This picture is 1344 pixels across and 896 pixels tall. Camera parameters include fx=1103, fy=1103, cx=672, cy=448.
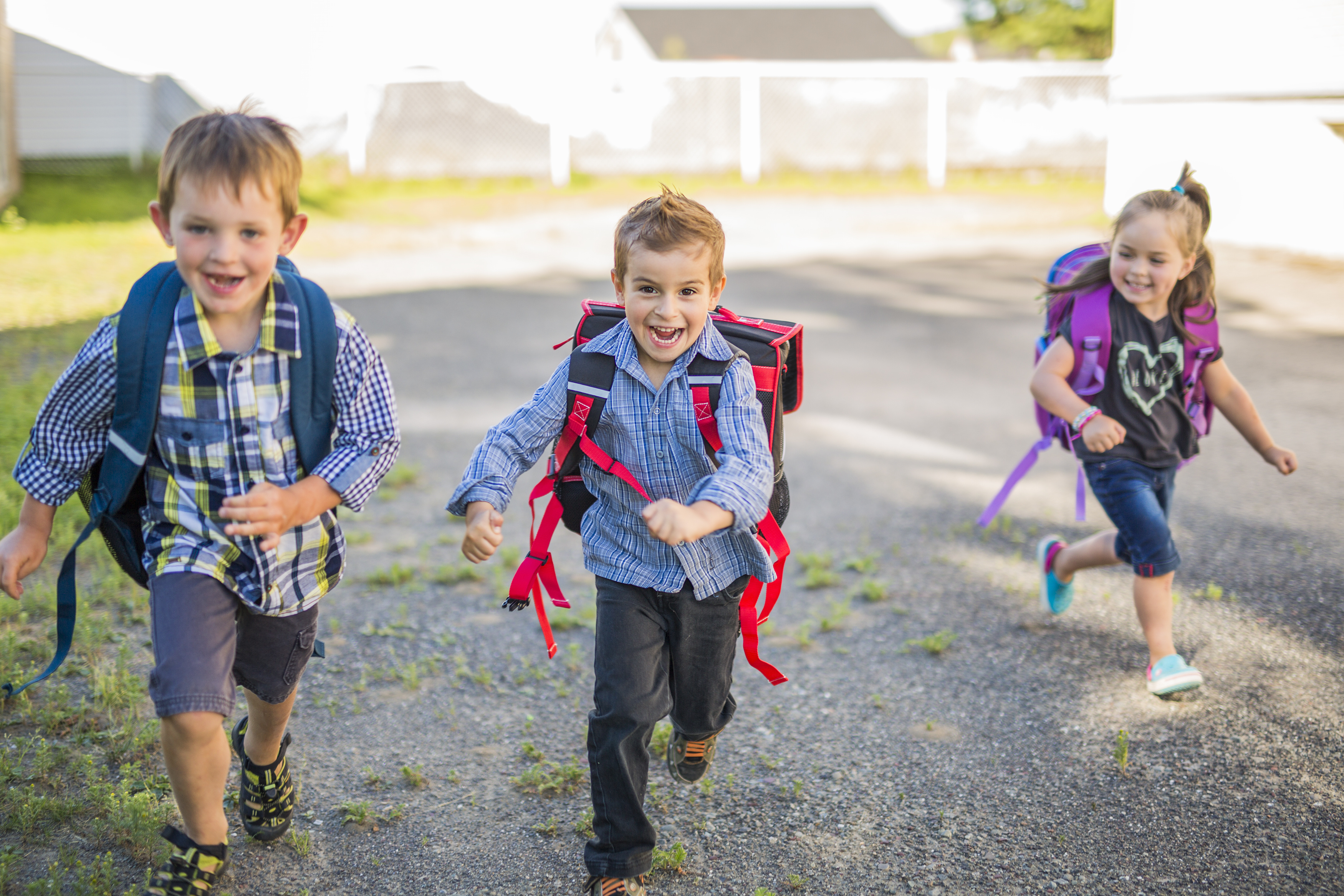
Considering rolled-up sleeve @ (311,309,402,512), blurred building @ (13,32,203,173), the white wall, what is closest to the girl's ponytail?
rolled-up sleeve @ (311,309,402,512)

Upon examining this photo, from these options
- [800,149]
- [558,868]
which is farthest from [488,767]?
[800,149]

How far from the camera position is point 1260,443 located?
3564mm

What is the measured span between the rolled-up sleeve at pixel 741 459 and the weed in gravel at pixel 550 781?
97cm

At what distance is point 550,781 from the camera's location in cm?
307

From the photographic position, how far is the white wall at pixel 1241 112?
12586 mm

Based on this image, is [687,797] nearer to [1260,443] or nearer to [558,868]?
[558,868]

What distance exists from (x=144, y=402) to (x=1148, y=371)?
2.94 metres

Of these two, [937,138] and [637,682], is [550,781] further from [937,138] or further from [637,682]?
[937,138]

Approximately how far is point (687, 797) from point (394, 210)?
1363 cm

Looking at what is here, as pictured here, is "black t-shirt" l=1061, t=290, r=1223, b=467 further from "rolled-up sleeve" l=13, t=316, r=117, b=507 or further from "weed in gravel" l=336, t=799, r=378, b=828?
"rolled-up sleeve" l=13, t=316, r=117, b=507

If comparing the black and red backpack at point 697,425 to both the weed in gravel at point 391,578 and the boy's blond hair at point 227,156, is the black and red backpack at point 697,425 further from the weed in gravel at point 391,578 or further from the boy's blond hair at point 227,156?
the weed in gravel at point 391,578

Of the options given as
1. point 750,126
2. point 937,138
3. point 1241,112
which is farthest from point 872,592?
point 937,138

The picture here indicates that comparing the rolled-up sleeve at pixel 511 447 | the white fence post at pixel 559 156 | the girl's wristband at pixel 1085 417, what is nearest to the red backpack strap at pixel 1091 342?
the girl's wristband at pixel 1085 417

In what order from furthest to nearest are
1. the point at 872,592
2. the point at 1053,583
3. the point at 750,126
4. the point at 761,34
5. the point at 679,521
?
the point at 761,34, the point at 750,126, the point at 872,592, the point at 1053,583, the point at 679,521
